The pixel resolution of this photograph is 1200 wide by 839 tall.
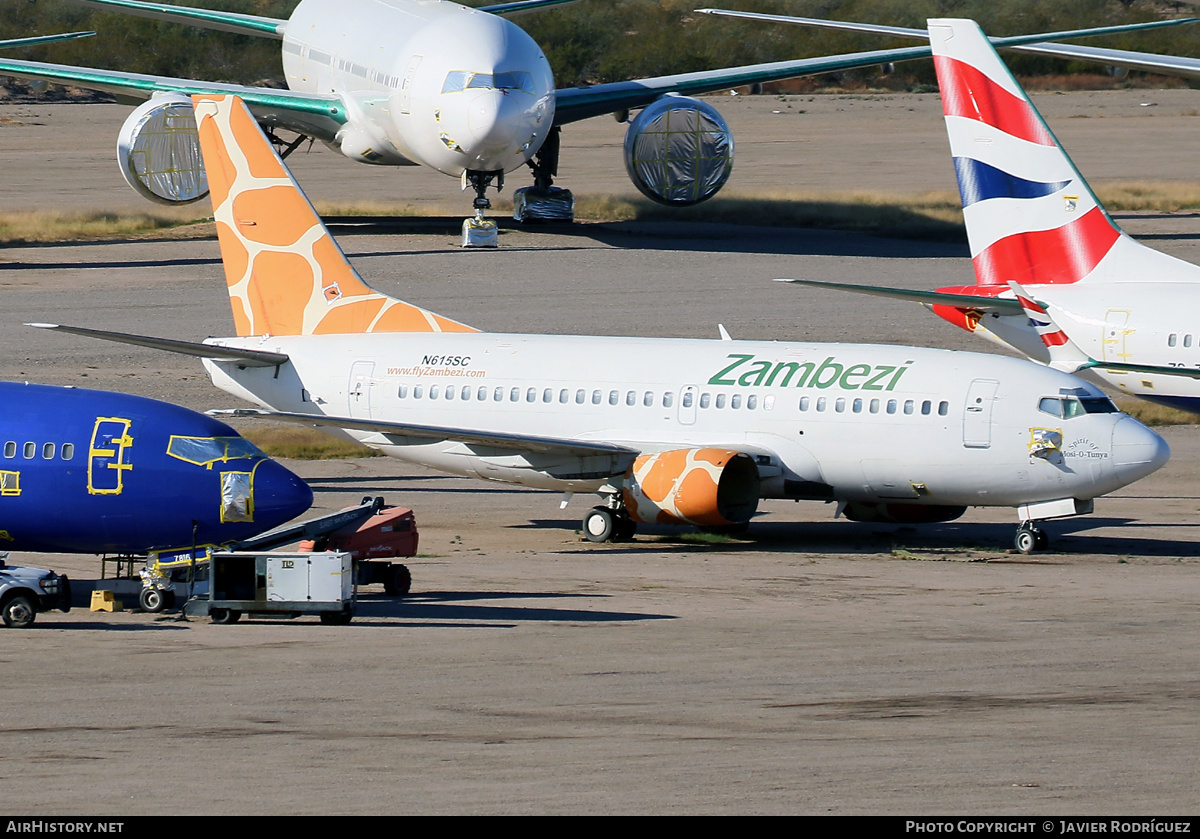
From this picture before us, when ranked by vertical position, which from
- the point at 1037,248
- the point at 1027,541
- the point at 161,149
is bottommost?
the point at 1027,541

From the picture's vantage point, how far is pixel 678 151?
6756cm

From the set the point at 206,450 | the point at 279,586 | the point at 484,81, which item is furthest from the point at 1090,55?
the point at 279,586

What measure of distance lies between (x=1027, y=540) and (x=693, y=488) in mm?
6053

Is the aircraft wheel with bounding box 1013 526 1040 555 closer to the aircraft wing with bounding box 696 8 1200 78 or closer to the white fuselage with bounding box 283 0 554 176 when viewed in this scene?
the aircraft wing with bounding box 696 8 1200 78

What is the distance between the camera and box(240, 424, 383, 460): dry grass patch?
45219 mm

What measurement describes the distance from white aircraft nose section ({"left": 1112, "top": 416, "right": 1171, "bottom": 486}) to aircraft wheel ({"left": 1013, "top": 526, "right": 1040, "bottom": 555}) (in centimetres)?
193

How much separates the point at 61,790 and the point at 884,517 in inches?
848

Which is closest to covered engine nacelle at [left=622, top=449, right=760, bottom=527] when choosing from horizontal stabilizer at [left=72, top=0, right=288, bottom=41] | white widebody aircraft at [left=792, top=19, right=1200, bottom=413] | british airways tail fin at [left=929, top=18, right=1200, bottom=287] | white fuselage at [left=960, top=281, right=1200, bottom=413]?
white widebody aircraft at [left=792, top=19, right=1200, bottom=413]

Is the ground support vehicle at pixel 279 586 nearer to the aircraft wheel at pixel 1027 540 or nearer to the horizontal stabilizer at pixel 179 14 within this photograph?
the aircraft wheel at pixel 1027 540

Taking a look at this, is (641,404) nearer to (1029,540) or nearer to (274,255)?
(1029,540)

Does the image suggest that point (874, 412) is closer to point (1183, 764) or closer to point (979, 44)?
point (979, 44)

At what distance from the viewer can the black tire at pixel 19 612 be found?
A: 25.7 m

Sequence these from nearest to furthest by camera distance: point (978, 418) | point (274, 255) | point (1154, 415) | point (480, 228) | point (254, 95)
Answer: point (978, 418) < point (274, 255) < point (1154, 415) < point (254, 95) < point (480, 228)
